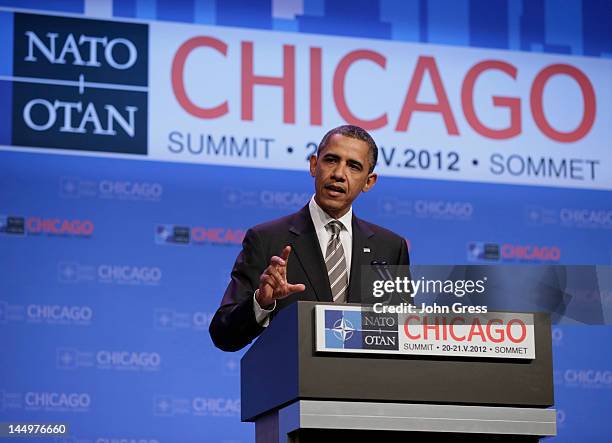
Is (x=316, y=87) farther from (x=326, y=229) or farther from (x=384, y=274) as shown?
(x=384, y=274)

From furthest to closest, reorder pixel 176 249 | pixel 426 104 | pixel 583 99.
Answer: pixel 583 99 < pixel 426 104 < pixel 176 249

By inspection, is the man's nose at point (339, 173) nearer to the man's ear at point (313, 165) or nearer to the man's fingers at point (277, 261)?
the man's ear at point (313, 165)

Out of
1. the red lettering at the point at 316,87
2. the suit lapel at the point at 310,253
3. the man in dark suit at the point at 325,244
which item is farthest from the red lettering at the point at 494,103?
the suit lapel at the point at 310,253

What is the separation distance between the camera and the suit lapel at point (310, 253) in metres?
2.60

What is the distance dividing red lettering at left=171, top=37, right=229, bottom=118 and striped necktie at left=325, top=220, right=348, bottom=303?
8.71 ft

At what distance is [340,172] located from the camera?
9.16 ft

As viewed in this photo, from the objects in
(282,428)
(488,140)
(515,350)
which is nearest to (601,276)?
(515,350)

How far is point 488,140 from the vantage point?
5.64 m

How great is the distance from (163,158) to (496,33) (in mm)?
2067

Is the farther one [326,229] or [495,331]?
[326,229]

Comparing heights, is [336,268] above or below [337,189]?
below

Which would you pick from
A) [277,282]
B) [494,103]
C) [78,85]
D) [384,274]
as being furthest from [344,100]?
[384,274]

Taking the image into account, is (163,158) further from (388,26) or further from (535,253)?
(535,253)

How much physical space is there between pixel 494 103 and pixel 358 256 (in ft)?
10.6
